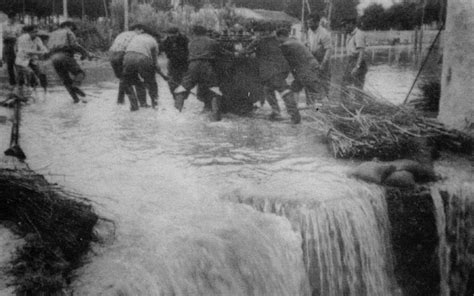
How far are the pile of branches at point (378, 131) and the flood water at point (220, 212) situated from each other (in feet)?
1.11

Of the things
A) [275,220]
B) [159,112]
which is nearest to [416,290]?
[275,220]

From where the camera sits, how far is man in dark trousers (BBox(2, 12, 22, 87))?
30.4 ft

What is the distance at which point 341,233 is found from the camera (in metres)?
4.79

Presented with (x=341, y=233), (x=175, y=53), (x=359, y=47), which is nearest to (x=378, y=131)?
(x=341, y=233)

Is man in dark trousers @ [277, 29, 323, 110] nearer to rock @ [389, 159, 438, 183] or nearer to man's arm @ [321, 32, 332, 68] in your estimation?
man's arm @ [321, 32, 332, 68]

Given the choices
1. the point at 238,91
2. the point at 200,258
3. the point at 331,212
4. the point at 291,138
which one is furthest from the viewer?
the point at 238,91

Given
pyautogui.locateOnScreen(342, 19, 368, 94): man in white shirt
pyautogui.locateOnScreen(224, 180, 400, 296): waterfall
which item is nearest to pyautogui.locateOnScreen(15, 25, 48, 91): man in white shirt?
pyautogui.locateOnScreen(342, 19, 368, 94): man in white shirt

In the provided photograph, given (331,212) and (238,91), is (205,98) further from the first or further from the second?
(331,212)

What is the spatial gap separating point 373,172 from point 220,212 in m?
1.87

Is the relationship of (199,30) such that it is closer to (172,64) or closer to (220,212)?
(172,64)

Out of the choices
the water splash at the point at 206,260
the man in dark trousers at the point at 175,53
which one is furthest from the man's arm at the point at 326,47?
the water splash at the point at 206,260

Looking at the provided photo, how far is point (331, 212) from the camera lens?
4.73m

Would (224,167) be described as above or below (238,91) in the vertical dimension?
below

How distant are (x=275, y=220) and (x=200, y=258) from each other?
938mm
